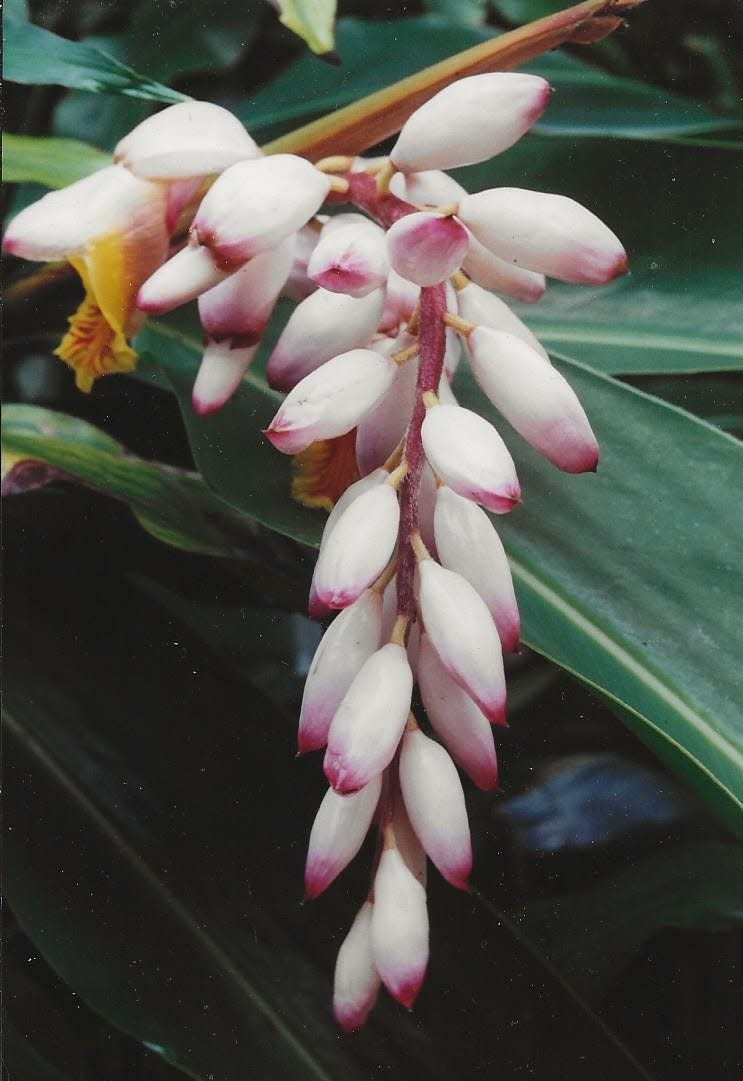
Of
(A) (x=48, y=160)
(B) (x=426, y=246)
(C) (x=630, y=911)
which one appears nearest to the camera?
(B) (x=426, y=246)

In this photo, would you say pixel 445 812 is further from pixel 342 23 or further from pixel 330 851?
pixel 342 23

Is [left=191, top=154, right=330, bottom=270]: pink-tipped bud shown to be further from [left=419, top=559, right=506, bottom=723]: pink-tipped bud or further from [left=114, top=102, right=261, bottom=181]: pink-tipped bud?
[left=419, top=559, right=506, bottom=723]: pink-tipped bud

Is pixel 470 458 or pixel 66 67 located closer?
pixel 470 458

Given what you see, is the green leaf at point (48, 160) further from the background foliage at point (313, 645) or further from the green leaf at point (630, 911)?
the green leaf at point (630, 911)

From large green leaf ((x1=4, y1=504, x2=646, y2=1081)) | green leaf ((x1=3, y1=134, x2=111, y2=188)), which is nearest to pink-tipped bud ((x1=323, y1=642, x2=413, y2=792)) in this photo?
large green leaf ((x1=4, y1=504, x2=646, y2=1081))

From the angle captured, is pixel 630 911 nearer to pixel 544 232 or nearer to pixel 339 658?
pixel 339 658

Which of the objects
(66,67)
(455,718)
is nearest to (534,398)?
(455,718)

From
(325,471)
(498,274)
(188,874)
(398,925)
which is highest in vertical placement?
(498,274)

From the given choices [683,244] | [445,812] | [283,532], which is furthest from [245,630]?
[683,244]
